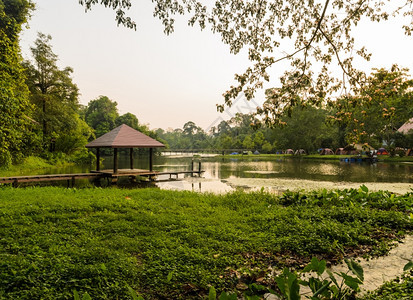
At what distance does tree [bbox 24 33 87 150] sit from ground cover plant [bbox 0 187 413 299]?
23.9 m

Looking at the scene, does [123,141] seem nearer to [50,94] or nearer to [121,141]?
[121,141]

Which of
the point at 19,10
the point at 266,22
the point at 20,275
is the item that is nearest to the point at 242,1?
the point at 266,22

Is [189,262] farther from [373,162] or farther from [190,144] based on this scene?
[190,144]

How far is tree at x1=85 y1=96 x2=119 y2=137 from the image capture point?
60594 mm

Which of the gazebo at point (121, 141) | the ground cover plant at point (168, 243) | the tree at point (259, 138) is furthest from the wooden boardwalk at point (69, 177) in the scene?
the tree at point (259, 138)

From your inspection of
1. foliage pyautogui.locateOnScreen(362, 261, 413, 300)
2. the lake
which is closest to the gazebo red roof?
the lake

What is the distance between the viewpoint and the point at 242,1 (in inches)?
256

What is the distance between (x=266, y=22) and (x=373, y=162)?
3961 cm

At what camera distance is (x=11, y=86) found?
1504cm

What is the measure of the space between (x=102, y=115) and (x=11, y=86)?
51.8 metres

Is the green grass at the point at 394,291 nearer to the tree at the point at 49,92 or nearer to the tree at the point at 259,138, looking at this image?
the tree at the point at 49,92

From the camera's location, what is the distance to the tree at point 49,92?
28047mm

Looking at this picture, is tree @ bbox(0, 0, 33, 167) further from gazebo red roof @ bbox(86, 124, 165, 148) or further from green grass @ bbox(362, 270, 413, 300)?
green grass @ bbox(362, 270, 413, 300)

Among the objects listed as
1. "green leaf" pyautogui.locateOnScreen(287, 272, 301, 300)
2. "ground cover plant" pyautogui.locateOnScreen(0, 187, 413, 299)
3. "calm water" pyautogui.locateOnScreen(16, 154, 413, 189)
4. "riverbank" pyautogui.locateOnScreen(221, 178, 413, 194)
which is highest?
"green leaf" pyautogui.locateOnScreen(287, 272, 301, 300)
